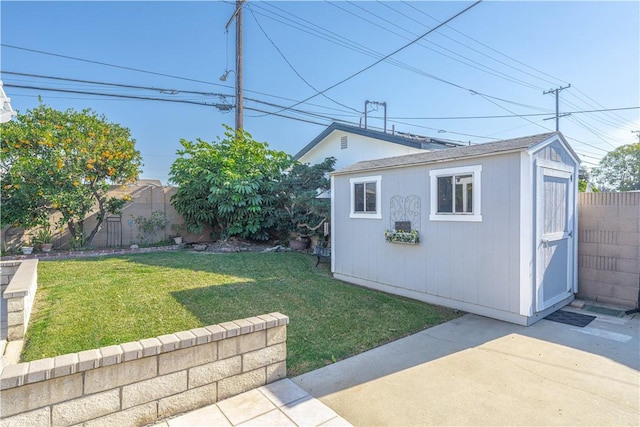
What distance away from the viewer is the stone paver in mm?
2354

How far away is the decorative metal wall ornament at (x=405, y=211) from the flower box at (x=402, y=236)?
9 centimetres

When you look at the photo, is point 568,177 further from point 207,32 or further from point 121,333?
point 207,32

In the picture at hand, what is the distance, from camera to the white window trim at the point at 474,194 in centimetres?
491

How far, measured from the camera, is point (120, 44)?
10.2 meters

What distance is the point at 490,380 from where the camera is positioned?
3.07m

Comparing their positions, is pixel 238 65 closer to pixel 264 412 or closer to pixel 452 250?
pixel 452 250

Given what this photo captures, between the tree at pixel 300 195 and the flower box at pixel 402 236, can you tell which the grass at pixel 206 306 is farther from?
the tree at pixel 300 195

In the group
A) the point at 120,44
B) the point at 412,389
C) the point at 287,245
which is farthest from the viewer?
the point at 287,245

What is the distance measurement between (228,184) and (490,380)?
8263 millimetres

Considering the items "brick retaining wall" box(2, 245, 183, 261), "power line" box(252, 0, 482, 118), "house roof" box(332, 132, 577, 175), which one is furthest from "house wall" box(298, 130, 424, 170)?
"brick retaining wall" box(2, 245, 183, 261)

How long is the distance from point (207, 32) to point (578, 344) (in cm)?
1288

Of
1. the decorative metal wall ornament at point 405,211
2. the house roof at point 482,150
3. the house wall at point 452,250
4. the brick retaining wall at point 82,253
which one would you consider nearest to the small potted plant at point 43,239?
the brick retaining wall at point 82,253

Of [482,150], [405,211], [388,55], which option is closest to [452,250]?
[405,211]

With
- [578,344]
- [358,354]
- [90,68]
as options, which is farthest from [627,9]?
[90,68]
